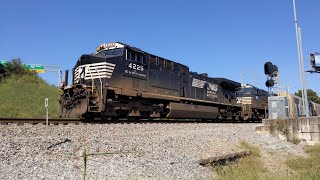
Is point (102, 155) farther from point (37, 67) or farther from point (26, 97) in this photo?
point (37, 67)

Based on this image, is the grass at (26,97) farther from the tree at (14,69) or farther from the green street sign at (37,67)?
the green street sign at (37,67)

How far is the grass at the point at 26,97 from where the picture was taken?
68.6 feet

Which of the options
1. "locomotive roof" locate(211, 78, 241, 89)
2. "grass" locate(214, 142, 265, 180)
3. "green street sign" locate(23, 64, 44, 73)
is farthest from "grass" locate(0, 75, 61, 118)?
"grass" locate(214, 142, 265, 180)

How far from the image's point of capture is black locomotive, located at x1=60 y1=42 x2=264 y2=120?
13.2 m

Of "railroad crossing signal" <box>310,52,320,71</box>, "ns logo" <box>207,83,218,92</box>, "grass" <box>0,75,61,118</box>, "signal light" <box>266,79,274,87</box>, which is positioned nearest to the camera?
"signal light" <box>266,79,274,87</box>

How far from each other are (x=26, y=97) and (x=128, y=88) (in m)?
14.9

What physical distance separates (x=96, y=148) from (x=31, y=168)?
1890 mm

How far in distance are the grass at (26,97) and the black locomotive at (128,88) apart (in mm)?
7383

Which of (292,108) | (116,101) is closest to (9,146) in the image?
(116,101)

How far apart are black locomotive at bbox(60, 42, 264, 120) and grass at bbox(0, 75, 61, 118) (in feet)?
24.2

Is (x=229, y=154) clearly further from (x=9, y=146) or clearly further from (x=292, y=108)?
(x=292, y=108)

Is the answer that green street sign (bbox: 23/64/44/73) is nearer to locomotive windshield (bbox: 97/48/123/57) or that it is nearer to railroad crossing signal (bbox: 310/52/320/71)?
locomotive windshield (bbox: 97/48/123/57)

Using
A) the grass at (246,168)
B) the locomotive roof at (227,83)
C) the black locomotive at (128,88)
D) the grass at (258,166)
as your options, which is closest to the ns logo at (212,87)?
the locomotive roof at (227,83)

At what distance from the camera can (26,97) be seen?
25.9m
